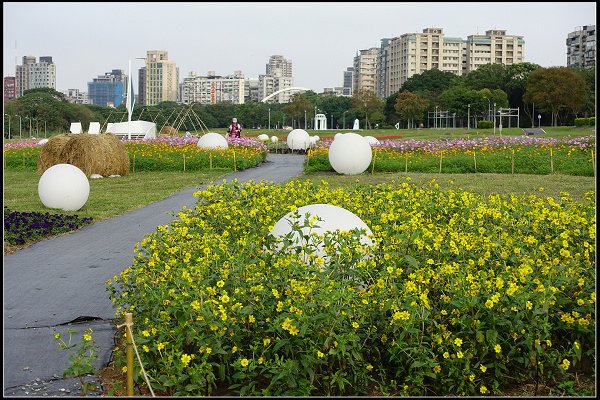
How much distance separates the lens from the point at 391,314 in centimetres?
505

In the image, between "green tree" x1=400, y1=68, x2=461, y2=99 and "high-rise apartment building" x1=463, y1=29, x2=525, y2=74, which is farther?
"high-rise apartment building" x1=463, y1=29, x2=525, y2=74

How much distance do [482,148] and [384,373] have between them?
20.1m

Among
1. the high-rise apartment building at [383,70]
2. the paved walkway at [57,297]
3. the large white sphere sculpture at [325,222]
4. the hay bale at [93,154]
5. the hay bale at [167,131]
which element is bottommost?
the paved walkway at [57,297]

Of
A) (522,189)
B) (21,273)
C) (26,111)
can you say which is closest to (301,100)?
(26,111)

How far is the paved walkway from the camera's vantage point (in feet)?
16.9

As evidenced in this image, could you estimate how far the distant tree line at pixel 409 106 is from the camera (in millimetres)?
56312

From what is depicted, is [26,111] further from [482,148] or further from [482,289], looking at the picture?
[482,289]

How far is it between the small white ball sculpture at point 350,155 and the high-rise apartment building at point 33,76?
4763 centimetres

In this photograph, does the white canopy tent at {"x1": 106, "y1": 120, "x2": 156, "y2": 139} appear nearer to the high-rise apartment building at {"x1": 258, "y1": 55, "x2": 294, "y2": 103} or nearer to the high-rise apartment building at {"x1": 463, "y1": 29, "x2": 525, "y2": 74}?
the high-rise apartment building at {"x1": 258, "y1": 55, "x2": 294, "y2": 103}

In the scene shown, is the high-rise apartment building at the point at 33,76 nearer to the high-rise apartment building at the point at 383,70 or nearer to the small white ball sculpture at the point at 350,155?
the small white ball sculpture at the point at 350,155

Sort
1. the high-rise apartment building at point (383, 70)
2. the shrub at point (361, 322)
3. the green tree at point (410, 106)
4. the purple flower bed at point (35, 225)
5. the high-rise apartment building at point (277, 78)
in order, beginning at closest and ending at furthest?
the shrub at point (361, 322), the purple flower bed at point (35, 225), the green tree at point (410, 106), the high-rise apartment building at point (277, 78), the high-rise apartment building at point (383, 70)

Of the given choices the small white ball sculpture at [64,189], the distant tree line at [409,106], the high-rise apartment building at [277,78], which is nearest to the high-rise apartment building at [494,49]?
the high-rise apartment building at [277,78]

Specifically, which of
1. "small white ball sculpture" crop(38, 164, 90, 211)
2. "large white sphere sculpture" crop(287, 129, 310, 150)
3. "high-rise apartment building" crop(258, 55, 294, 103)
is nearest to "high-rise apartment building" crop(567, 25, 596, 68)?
"high-rise apartment building" crop(258, 55, 294, 103)

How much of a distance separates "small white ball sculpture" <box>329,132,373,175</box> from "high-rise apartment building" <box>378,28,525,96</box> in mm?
87498
